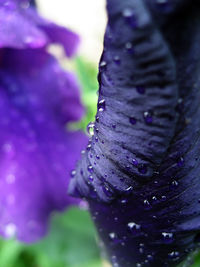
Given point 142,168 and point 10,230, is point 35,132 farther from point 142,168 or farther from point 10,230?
point 142,168

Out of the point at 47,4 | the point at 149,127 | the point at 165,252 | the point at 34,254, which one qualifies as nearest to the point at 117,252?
the point at 165,252

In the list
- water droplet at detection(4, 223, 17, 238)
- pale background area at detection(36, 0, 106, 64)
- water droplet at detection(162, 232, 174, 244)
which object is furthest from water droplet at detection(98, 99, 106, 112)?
pale background area at detection(36, 0, 106, 64)

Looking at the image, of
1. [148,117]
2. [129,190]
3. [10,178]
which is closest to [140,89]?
[148,117]

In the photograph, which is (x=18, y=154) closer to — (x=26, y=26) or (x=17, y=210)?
(x=17, y=210)

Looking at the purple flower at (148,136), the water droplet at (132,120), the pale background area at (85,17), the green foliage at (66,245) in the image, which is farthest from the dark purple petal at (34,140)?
the pale background area at (85,17)

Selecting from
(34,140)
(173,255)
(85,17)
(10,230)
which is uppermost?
(85,17)
